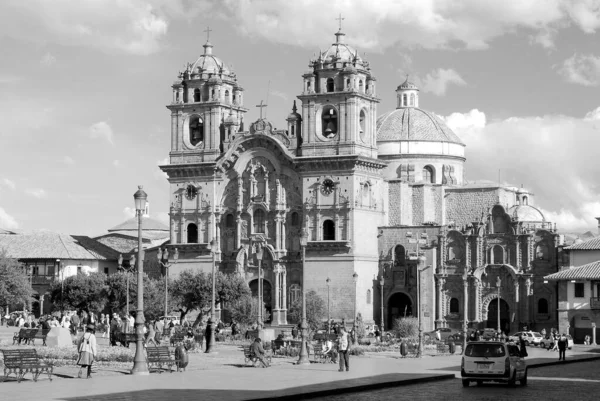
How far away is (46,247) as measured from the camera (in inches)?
4353

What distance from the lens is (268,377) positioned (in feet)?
128

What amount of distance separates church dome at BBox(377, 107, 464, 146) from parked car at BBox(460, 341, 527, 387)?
68.2m

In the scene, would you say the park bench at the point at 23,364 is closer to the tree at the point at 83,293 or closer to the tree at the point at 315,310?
the tree at the point at 315,310

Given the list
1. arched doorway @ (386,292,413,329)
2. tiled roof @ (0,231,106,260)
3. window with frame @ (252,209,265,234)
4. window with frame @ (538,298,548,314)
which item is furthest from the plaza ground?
tiled roof @ (0,231,106,260)

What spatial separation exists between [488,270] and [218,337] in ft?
99.3

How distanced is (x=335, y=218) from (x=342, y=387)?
57.1 metres

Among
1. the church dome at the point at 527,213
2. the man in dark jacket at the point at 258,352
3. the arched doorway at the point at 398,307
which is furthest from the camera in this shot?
the church dome at the point at 527,213

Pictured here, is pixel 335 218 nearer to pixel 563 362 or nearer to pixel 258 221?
pixel 258 221

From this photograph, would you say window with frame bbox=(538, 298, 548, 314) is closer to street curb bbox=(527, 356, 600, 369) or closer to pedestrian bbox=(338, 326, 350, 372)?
street curb bbox=(527, 356, 600, 369)

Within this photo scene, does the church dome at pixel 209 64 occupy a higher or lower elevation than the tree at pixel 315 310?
higher

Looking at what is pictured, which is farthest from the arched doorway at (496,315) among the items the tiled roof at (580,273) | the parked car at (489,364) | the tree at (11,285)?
the parked car at (489,364)

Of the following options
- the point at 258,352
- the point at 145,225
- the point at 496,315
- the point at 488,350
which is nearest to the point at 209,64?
the point at 496,315

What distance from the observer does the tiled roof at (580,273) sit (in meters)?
83.8

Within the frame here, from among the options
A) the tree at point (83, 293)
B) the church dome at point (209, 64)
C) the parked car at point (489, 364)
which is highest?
the church dome at point (209, 64)
